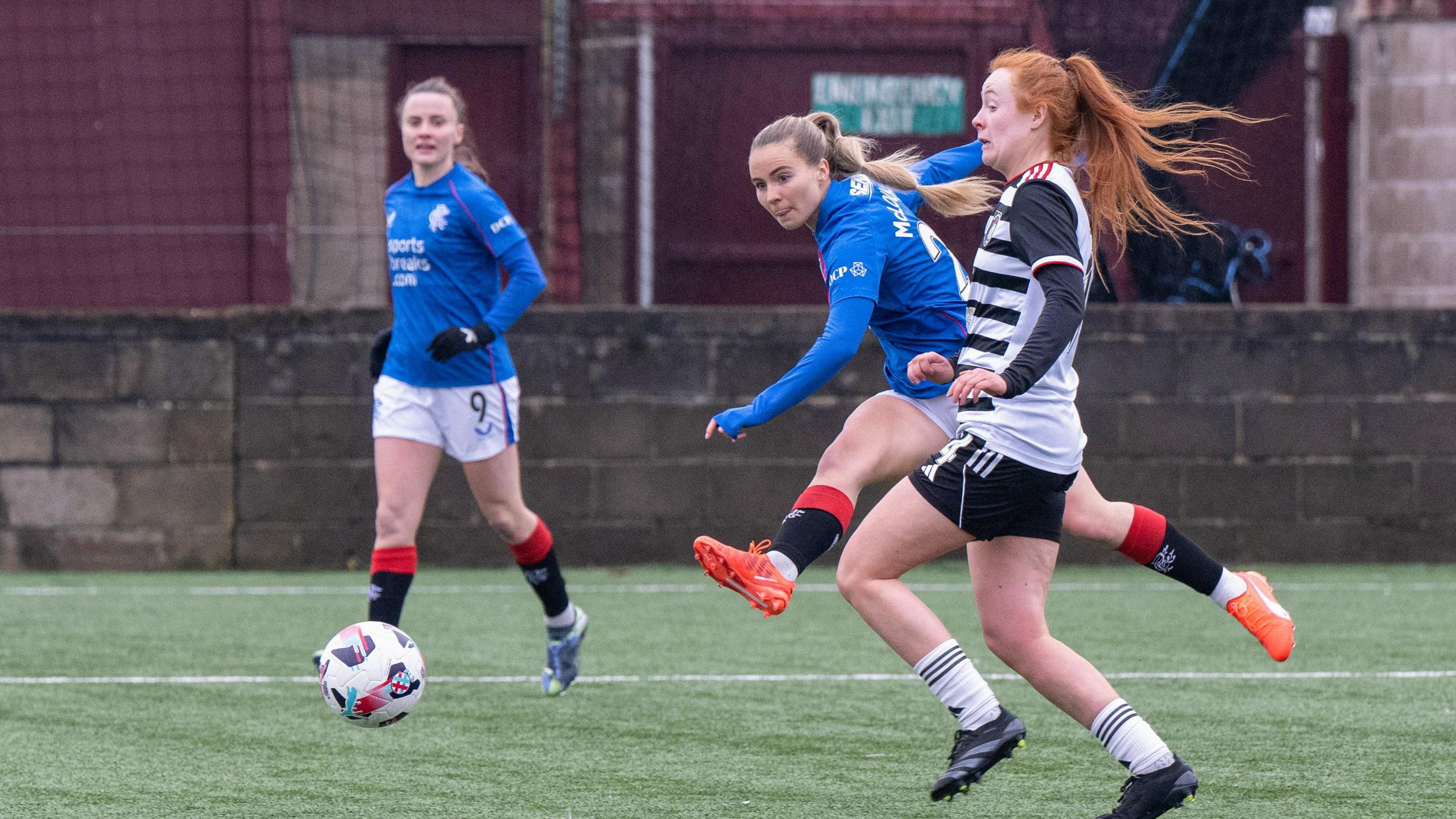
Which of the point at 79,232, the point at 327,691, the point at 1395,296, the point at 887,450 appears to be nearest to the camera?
the point at 887,450

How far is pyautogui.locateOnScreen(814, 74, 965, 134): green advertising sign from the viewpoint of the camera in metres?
10.4

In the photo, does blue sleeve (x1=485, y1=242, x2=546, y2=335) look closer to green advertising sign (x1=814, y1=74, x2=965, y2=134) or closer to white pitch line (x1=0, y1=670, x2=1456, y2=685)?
white pitch line (x1=0, y1=670, x2=1456, y2=685)

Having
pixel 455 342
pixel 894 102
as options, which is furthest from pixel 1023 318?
pixel 894 102

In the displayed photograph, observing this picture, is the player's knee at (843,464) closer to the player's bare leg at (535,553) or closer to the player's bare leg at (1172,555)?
the player's bare leg at (1172,555)

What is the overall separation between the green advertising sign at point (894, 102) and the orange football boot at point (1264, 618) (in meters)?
6.63

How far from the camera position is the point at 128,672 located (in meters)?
5.97

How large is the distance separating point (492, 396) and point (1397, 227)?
721cm

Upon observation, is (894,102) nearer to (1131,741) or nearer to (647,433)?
(647,433)

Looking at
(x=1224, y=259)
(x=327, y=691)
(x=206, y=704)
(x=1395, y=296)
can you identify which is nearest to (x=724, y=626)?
(x=206, y=704)

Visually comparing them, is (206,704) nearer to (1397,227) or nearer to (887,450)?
(887,450)

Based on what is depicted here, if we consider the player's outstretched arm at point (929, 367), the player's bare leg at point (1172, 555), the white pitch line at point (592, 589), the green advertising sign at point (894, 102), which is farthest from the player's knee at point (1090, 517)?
the green advertising sign at point (894, 102)

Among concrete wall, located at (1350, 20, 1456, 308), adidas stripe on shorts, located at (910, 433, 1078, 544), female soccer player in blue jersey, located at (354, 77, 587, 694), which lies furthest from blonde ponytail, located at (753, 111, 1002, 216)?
concrete wall, located at (1350, 20, 1456, 308)

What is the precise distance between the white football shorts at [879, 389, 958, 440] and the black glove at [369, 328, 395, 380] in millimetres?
2169

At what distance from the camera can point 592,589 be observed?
28.0ft
